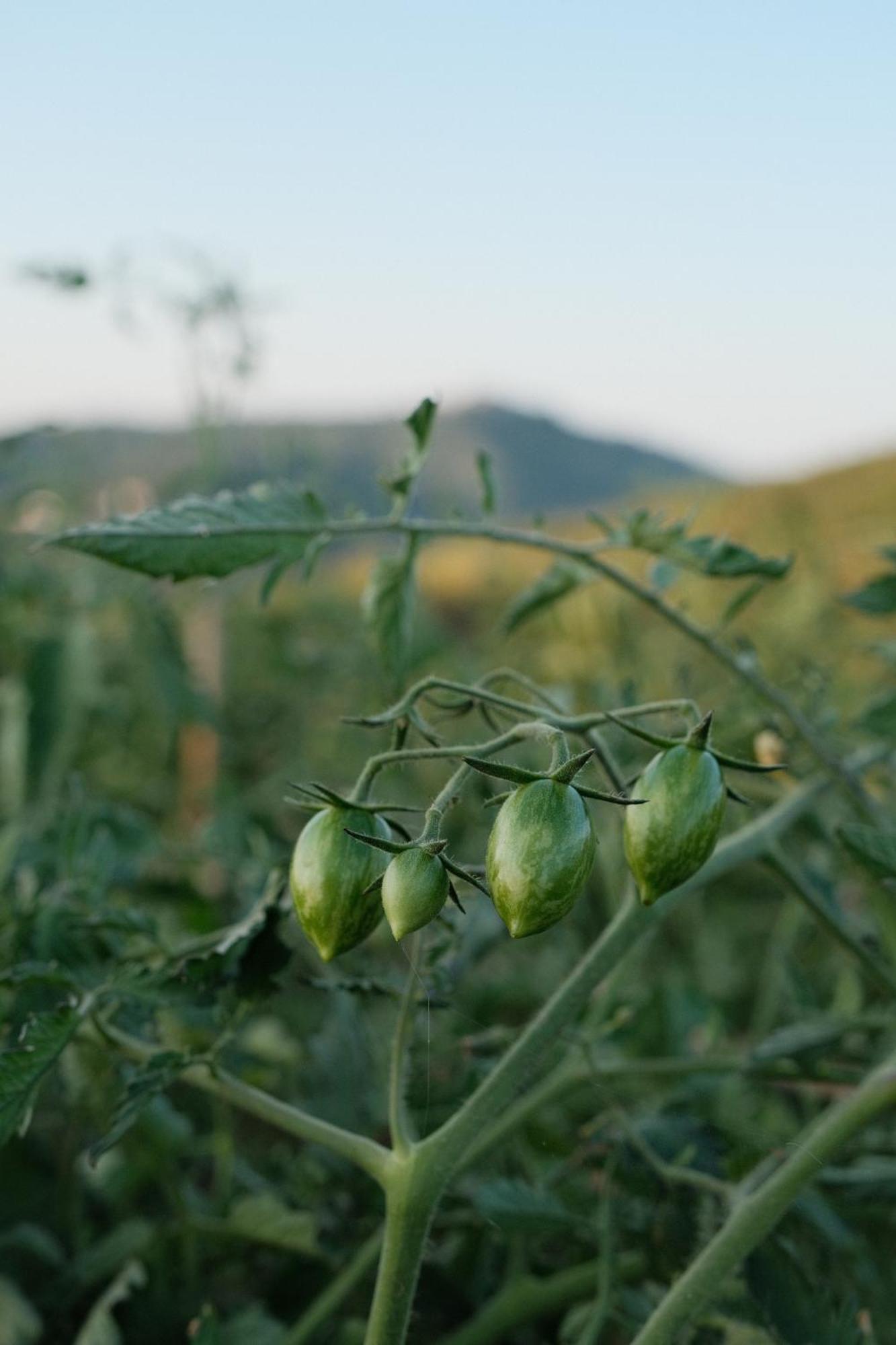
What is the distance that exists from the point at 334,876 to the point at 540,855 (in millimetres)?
84

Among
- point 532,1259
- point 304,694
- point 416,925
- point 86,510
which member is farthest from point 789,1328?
point 86,510

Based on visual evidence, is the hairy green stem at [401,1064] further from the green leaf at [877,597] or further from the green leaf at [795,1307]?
the green leaf at [877,597]

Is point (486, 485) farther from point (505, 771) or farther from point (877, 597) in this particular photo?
point (505, 771)

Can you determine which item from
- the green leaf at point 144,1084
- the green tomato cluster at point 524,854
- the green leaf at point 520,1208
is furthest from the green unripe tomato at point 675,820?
the green leaf at point 520,1208

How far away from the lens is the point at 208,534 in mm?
659

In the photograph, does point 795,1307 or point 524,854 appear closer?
point 524,854

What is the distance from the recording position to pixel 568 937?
1.19 m

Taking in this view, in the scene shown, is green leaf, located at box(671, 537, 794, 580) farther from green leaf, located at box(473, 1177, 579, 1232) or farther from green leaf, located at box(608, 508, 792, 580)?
green leaf, located at box(473, 1177, 579, 1232)

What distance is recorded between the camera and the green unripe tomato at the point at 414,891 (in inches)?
16.7

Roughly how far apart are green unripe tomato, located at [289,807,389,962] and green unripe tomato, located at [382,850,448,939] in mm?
37

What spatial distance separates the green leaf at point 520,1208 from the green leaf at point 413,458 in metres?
0.37

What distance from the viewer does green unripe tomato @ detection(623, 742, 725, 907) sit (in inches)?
17.5

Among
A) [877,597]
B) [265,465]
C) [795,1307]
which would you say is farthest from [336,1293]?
[265,465]

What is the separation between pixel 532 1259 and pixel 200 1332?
280mm
